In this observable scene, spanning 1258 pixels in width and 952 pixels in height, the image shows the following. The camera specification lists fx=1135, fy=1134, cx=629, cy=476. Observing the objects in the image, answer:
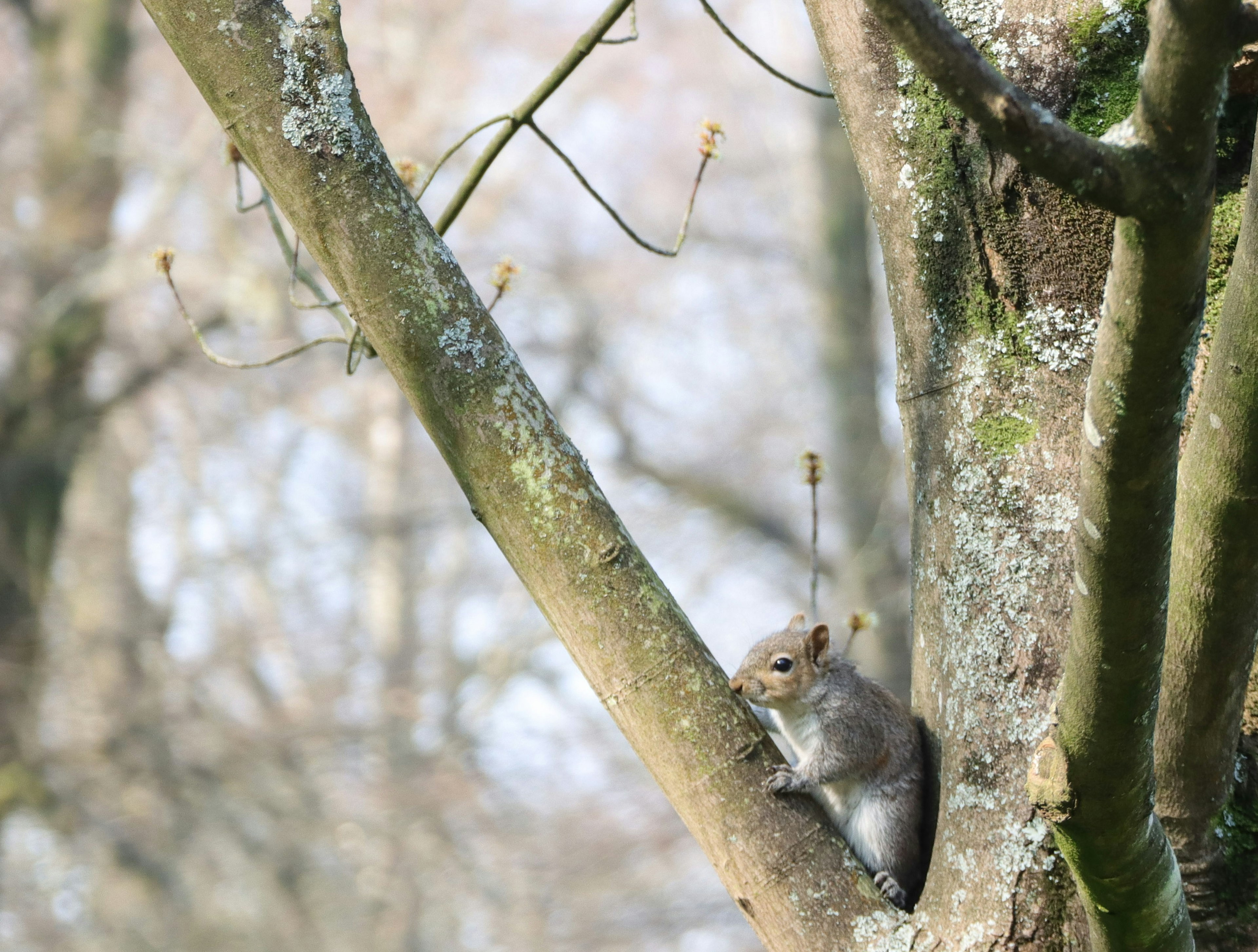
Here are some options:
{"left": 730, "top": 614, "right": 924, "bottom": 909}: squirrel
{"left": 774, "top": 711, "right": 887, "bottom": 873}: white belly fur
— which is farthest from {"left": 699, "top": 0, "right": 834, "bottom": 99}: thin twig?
{"left": 774, "top": 711, "right": 887, "bottom": 873}: white belly fur

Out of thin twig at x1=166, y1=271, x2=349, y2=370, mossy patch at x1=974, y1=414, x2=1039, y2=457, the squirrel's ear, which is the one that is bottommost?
the squirrel's ear

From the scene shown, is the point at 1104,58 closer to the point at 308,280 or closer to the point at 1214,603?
the point at 1214,603

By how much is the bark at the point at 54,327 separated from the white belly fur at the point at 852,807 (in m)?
7.29

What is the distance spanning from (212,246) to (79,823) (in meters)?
4.74

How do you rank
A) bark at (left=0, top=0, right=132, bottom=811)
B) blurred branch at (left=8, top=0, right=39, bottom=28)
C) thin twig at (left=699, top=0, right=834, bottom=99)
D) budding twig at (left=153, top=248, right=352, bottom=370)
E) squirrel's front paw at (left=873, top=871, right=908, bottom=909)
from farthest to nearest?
blurred branch at (left=8, top=0, right=39, bottom=28) → bark at (left=0, top=0, right=132, bottom=811) → thin twig at (left=699, top=0, right=834, bottom=99) → budding twig at (left=153, top=248, right=352, bottom=370) → squirrel's front paw at (left=873, top=871, right=908, bottom=909)

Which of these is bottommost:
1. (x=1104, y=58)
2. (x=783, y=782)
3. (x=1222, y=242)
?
(x=783, y=782)

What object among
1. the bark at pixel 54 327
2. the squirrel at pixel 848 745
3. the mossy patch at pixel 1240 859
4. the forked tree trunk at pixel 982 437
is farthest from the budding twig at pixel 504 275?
the bark at pixel 54 327

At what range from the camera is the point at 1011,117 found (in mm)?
923

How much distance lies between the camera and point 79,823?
28.7 feet

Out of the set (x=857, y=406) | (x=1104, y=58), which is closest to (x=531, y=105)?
(x=1104, y=58)

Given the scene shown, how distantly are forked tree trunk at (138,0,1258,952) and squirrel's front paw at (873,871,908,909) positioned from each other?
0.32 m

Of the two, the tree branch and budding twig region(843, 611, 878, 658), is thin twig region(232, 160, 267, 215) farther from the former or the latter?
the tree branch

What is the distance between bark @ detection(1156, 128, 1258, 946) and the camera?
4.17 feet

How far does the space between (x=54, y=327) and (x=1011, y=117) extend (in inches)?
335
